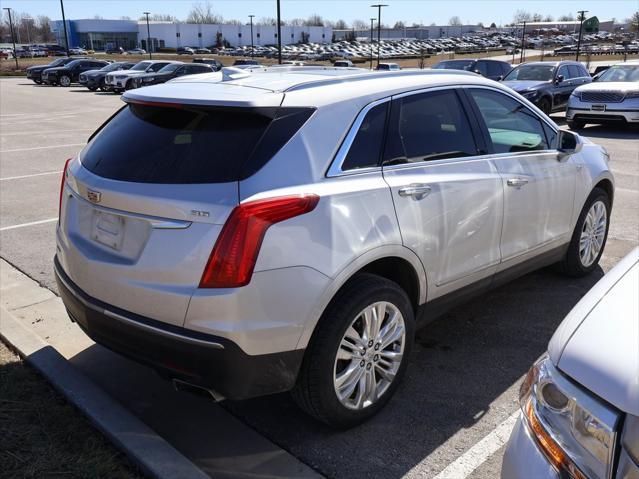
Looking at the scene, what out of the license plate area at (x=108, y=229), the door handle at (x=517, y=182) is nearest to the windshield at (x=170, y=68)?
the door handle at (x=517, y=182)

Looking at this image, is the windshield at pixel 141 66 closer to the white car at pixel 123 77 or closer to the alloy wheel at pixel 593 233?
the white car at pixel 123 77

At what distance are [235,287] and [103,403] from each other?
4.14 feet

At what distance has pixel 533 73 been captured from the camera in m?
17.8

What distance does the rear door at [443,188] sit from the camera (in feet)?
11.1

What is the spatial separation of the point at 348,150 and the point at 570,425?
173 cm

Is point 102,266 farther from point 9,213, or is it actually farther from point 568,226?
point 9,213

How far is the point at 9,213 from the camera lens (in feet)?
25.0

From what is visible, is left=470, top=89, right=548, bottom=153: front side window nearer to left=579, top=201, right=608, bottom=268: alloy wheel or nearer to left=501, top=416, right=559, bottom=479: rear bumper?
left=579, top=201, right=608, bottom=268: alloy wheel

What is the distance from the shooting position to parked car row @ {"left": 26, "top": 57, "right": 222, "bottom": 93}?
94.3 feet

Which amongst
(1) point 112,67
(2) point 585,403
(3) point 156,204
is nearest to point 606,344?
(2) point 585,403

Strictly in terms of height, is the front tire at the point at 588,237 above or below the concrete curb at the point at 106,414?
above

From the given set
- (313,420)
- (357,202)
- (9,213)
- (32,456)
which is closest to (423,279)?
(357,202)

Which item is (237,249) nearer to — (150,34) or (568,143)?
(568,143)

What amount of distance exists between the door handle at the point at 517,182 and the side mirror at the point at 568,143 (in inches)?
28.9
